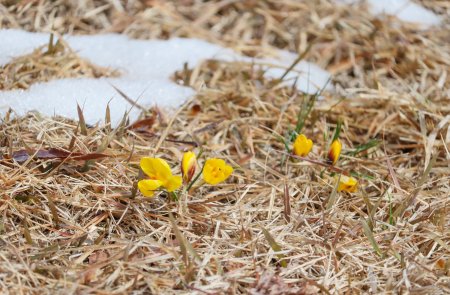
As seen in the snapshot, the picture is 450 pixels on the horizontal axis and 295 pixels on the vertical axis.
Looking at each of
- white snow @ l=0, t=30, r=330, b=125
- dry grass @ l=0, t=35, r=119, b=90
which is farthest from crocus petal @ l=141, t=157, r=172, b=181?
dry grass @ l=0, t=35, r=119, b=90

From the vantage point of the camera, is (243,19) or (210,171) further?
(243,19)

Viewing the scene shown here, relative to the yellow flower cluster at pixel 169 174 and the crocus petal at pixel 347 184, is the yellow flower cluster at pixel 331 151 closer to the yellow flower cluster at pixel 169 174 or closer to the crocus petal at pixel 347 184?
the crocus petal at pixel 347 184

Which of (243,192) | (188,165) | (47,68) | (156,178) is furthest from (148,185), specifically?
(47,68)

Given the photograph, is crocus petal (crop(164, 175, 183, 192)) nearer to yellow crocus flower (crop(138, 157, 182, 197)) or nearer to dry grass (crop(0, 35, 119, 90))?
yellow crocus flower (crop(138, 157, 182, 197))

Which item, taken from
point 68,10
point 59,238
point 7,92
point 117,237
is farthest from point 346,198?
point 68,10

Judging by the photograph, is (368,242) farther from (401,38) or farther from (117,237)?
(401,38)

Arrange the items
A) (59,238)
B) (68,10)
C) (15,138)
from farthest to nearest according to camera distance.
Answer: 1. (68,10)
2. (15,138)
3. (59,238)

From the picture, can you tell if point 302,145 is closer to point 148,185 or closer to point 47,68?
point 148,185

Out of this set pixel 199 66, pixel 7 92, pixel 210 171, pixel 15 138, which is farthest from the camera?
pixel 199 66
